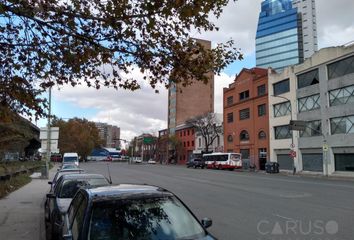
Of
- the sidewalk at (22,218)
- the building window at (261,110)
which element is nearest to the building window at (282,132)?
the building window at (261,110)

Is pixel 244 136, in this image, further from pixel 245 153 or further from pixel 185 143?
pixel 185 143

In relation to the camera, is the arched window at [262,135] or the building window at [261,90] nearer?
the arched window at [262,135]

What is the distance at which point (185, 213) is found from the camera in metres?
5.23

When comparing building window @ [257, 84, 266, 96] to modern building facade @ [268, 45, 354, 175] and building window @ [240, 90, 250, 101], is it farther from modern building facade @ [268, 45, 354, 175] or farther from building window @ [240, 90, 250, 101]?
modern building facade @ [268, 45, 354, 175]

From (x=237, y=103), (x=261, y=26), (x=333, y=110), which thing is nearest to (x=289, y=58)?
(x=261, y=26)

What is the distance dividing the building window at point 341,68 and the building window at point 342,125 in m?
4.89

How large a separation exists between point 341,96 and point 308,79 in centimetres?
711

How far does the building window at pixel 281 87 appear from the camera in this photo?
56.6 metres

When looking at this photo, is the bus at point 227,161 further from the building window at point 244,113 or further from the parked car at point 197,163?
the building window at point 244,113

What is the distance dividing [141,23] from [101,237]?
16.7 ft

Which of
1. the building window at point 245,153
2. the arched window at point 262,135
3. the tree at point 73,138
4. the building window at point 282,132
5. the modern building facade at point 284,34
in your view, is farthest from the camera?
the modern building facade at point 284,34

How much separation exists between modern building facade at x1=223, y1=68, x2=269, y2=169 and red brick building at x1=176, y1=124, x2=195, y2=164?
88.2ft

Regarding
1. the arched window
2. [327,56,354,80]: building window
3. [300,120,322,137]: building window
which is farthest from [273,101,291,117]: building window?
[327,56,354,80]: building window

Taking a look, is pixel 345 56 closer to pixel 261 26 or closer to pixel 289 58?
pixel 289 58
